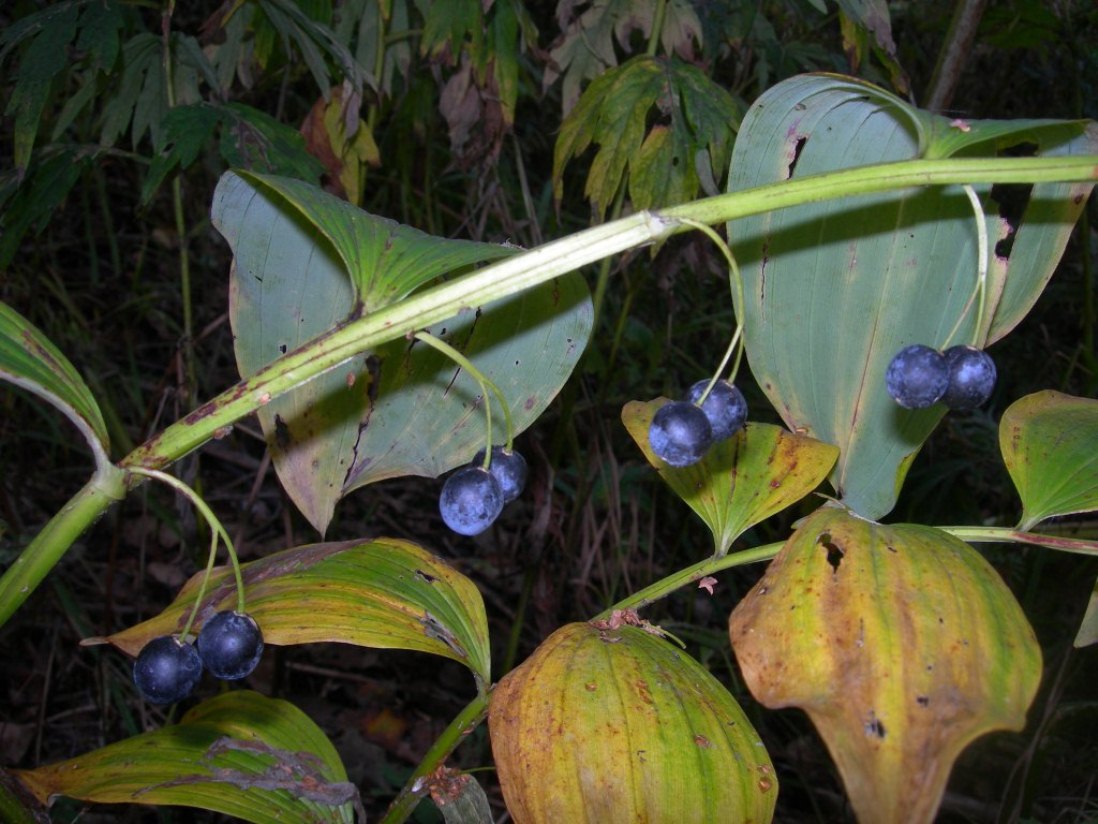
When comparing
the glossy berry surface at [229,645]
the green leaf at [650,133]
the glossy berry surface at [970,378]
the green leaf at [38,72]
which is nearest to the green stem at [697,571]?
the glossy berry surface at [970,378]

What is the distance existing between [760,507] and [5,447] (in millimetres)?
2986

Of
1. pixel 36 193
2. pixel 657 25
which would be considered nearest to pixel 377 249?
pixel 36 193

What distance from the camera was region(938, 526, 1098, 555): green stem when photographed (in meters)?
1.14

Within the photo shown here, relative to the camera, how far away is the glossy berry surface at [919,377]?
3.64 ft

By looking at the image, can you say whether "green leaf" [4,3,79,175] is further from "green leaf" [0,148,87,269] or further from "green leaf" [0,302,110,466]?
"green leaf" [0,302,110,466]

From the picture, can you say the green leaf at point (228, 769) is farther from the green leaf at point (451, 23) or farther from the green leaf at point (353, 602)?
the green leaf at point (451, 23)

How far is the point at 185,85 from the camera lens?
2.23 m

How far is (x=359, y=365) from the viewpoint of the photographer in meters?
1.41

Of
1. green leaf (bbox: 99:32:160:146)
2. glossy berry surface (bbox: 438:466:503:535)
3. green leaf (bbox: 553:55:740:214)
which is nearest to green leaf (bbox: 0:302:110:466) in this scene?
glossy berry surface (bbox: 438:466:503:535)

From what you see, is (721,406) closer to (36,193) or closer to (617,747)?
(617,747)

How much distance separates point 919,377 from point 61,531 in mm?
957

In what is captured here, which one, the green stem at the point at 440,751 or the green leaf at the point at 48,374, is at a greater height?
the green leaf at the point at 48,374

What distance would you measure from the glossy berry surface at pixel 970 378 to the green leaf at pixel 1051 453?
0.65ft

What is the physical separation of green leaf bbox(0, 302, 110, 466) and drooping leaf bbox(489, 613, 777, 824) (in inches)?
21.1
